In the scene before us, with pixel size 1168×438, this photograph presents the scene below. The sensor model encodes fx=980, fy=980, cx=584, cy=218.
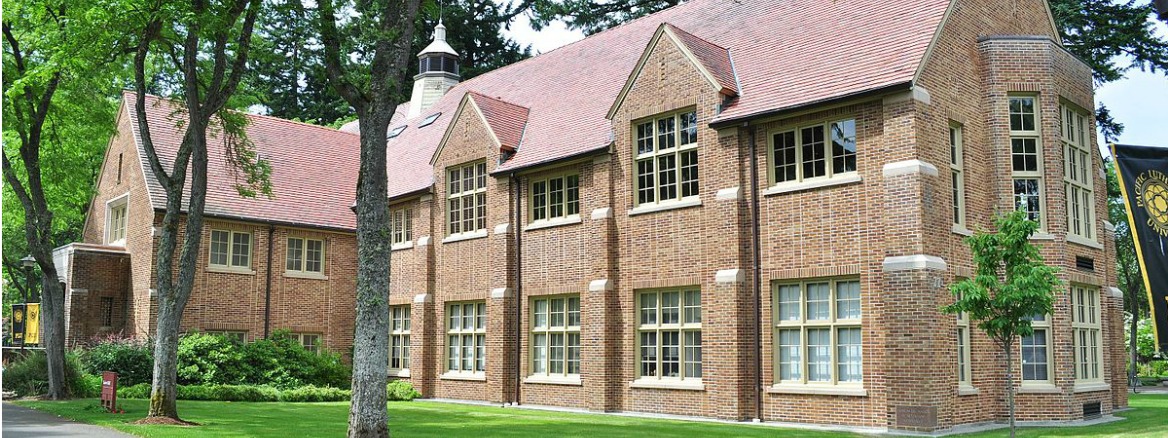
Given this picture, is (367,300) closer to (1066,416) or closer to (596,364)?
(596,364)

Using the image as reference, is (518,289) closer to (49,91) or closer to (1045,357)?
(49,91)

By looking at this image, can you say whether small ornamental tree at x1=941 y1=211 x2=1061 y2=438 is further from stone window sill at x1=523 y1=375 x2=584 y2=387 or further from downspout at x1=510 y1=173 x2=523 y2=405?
downspout at x1=510 y1=173 x2=523 y2=405

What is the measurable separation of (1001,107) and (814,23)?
14.1 feet

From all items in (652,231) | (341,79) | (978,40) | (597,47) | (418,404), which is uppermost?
(597,47)

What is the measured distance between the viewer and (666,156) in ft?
71.3

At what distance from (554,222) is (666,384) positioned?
17.3 feet

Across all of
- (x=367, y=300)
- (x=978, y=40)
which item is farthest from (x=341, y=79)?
(x=978, y=40)

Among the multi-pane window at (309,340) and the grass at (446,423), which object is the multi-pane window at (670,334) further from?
the multi-pane window at (309,340)

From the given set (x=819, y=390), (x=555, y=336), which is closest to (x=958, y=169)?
(x=819, y=390)

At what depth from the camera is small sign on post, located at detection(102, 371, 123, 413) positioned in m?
19.8

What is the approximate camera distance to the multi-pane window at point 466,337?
26.5 m

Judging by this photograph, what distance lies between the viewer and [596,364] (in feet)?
73.4

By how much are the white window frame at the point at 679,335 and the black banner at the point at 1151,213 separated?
8.52m

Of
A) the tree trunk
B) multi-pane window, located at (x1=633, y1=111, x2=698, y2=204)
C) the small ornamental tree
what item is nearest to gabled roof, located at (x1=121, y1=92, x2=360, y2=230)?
multi-pane window, located at (x1=633, y1=111, x2=698, y2=204)
